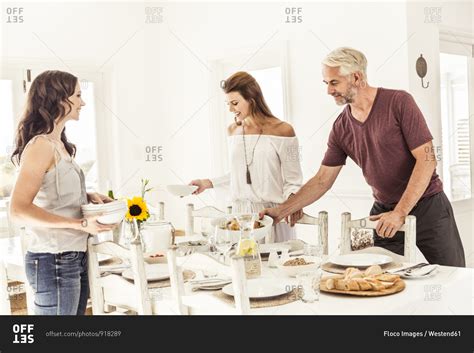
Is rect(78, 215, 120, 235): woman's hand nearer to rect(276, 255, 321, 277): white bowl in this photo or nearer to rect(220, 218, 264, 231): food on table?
rect(220, 218, 264, 231): food on table

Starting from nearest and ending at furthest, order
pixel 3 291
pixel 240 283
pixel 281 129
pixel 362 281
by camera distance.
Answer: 1. pixel 240 283
2. pixel 362 281
3. pixel 3 291
4. pixel 281 129

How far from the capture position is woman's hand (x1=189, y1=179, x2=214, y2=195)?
169 cm

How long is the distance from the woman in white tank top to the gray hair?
74cm

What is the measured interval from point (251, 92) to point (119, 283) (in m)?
0.79

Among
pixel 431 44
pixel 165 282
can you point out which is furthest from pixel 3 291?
pixel 431 44

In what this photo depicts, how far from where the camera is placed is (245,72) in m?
1.67

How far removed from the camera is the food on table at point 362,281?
3.09 ft

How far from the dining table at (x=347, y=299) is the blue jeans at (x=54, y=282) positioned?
0.15 meters

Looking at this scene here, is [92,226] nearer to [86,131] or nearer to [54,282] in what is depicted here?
[54,282]
